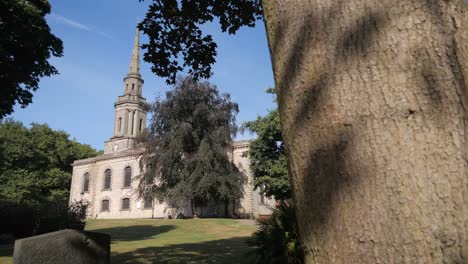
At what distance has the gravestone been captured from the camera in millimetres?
5375

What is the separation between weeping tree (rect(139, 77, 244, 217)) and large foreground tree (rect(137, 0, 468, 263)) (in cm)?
2697

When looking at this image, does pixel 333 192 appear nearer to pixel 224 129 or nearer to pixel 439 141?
pixel 439 141

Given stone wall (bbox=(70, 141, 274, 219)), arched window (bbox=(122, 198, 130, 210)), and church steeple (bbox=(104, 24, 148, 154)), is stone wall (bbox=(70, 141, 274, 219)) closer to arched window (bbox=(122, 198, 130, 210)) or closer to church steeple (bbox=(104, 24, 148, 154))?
arched window (bbox=(122, 198, 130, 210))

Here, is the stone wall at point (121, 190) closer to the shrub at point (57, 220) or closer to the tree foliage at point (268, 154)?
the tree foliage at point (268, 154)

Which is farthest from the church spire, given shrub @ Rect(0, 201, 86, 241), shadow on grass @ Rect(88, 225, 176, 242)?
shrub @ Rect(0, 201, 86, 241)

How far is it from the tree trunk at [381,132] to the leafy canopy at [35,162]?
1722 inches

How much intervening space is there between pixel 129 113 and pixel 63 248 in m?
54.2

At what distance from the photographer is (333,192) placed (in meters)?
1.26

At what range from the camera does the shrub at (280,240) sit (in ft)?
23.3

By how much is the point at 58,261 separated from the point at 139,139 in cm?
2772

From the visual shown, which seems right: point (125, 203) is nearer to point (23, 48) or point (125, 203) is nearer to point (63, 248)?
point (23, 48)

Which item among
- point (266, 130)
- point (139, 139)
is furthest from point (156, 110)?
point (266, 130)

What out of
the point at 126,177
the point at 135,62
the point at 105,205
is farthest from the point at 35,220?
the point at 135,62

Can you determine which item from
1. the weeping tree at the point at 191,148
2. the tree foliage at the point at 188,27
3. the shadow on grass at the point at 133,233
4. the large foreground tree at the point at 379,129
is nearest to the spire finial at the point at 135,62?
the weeping tree at the point at 191,148
